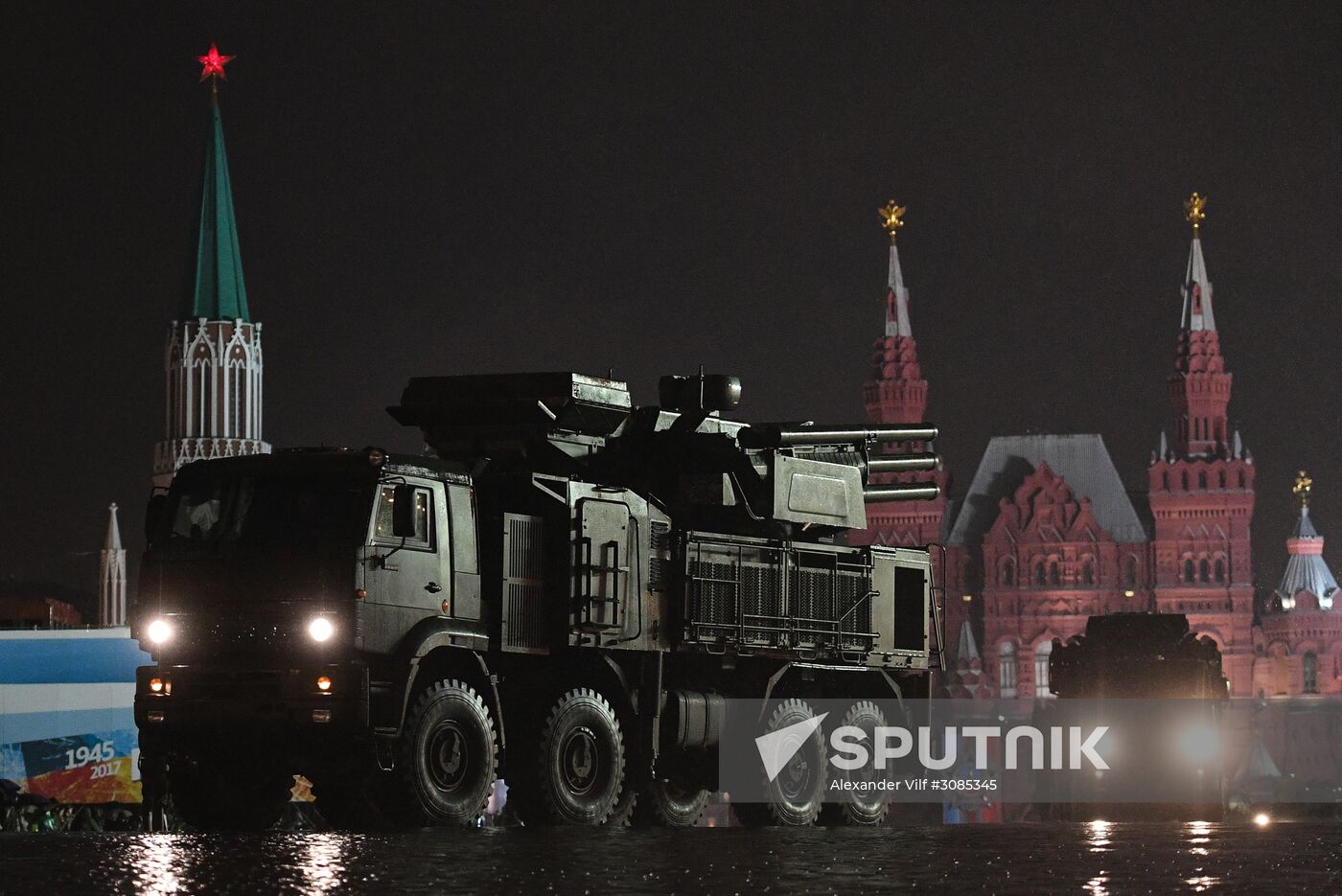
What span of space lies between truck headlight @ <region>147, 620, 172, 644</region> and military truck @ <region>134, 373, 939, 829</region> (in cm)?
3

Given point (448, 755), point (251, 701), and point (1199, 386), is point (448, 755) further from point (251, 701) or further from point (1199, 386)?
point (1199, 386)

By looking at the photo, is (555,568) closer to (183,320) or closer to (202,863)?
(202,863)

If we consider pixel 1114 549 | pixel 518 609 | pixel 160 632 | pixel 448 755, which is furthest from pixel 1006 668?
pixel 160 632

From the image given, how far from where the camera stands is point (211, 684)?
1948 cm

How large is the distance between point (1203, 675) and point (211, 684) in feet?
77.4

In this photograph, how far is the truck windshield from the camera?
64.5 feet

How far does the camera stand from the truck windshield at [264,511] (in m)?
19.7

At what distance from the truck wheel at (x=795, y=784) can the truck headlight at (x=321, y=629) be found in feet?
19.8

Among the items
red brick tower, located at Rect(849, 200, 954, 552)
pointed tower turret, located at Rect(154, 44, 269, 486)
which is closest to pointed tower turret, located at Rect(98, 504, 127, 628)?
pointed tower turret, located at Rect(154, 44, 269, 486)

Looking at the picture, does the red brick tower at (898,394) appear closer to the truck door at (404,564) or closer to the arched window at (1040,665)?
the arched window at (1040,665)

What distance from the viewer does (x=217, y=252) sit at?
145m

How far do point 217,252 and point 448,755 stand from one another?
422ft

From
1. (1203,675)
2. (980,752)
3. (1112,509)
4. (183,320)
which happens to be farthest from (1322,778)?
(980,752)

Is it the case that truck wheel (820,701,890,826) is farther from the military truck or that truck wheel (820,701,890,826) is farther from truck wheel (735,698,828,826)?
truck wheel (735,698,828,826)
